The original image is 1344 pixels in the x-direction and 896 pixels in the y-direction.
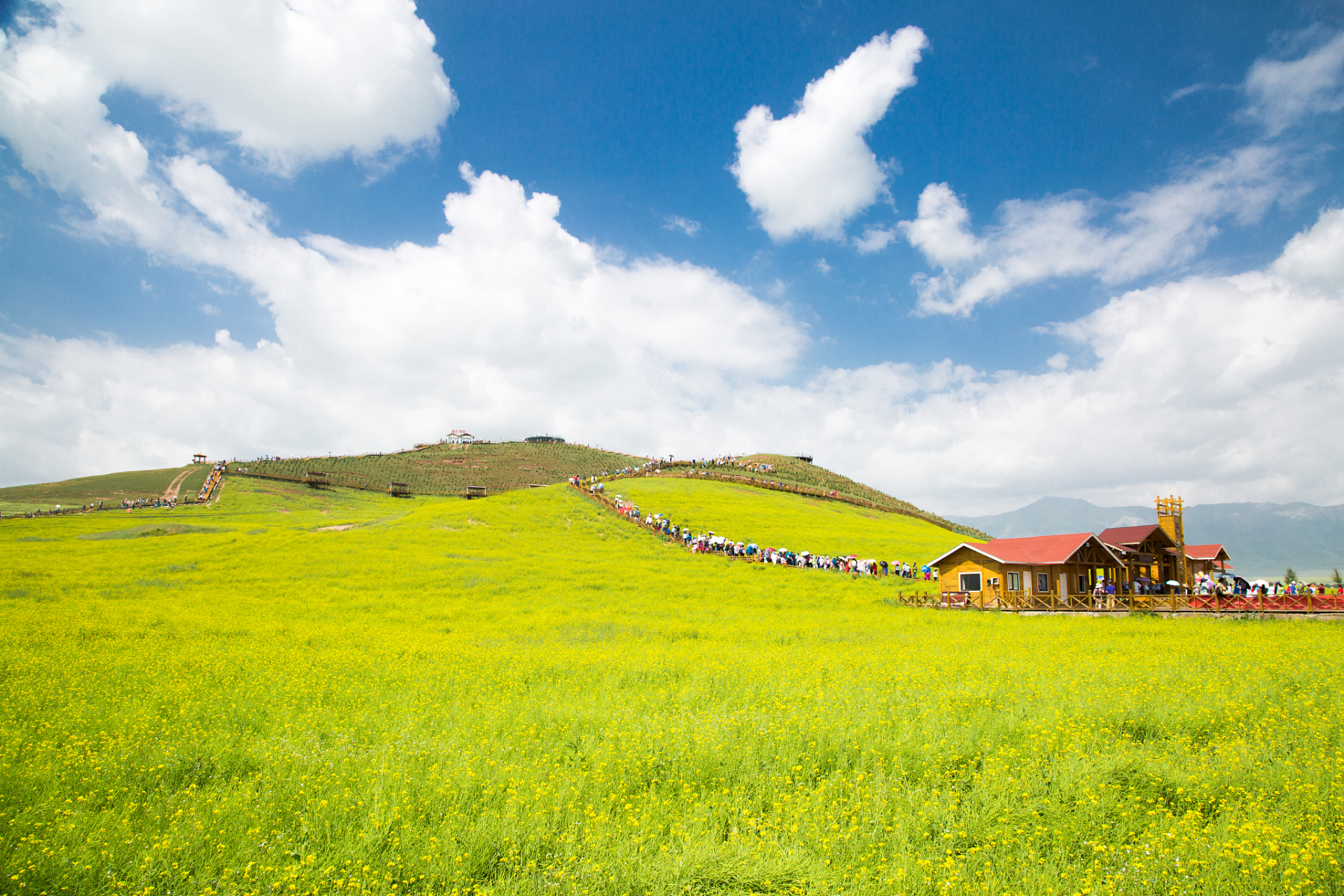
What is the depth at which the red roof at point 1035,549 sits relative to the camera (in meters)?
37.4

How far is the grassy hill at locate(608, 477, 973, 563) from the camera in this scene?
55969 mm

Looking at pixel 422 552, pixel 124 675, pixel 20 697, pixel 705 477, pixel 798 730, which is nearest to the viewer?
pixel 798 730

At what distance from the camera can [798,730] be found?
11.2 meters

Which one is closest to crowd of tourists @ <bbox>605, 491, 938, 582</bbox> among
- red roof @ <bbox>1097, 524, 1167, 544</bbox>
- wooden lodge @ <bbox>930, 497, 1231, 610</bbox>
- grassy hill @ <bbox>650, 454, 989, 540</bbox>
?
wooden lodge @ <bbox>930, 497, 1231, 610</bbox>

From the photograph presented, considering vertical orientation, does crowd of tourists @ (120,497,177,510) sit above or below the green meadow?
above

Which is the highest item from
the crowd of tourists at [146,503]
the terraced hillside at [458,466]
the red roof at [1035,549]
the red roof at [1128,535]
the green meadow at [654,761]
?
the terraced hillside at [458,466]

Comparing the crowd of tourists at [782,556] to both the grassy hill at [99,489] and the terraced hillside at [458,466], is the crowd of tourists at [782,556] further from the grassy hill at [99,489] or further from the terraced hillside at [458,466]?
the grassy hill at [99,489]

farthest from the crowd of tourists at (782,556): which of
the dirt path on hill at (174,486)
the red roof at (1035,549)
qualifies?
the dirt path on hill at (174,486)

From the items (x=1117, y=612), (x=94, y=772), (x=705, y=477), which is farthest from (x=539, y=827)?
(x=705, y=477)

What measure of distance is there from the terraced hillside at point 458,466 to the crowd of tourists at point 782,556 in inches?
2300

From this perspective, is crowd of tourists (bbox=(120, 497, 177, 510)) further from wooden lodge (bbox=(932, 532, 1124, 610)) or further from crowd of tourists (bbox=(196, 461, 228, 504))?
wooden lodge (bbox=(932, 532, 1124, 610))

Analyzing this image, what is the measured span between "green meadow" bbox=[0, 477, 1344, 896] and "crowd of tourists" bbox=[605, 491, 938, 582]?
22393 mm

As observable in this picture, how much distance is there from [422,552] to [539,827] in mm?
38954

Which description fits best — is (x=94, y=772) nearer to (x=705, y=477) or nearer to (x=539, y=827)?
(x=539, y=827)
